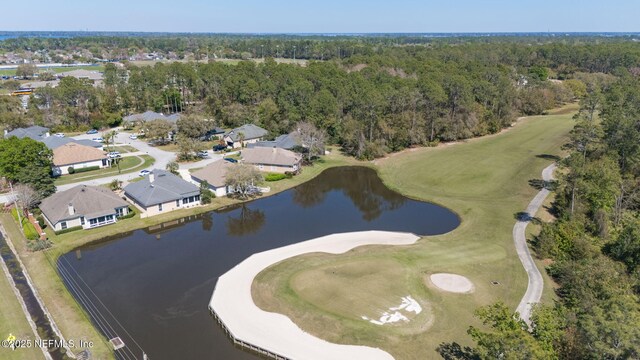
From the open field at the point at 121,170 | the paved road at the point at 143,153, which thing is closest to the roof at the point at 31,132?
the paved road at the point at 143,153

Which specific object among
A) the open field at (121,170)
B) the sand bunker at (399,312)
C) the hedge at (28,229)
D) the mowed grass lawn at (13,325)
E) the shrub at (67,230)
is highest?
the open field at (121,170)

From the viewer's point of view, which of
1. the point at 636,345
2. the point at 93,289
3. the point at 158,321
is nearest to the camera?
the point at 636,345

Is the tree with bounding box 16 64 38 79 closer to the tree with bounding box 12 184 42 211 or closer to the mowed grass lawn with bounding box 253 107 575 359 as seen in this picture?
the tree with bounding box 12 184 42 211

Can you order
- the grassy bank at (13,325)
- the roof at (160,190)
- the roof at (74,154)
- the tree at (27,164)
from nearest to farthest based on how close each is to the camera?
the grassy bank at (13,325) → the roof at (160,190) → the tree at (27,164) → the roof at (74,154)

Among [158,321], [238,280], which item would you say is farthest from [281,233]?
[158,321]

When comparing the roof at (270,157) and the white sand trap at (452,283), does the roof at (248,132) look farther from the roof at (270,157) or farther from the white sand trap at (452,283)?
the white sand trap at (452,283)

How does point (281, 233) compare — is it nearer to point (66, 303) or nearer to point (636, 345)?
point (66, 303)

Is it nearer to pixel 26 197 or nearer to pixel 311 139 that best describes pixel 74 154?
pixel 26 197

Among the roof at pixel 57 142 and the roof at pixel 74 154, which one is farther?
the roof at pixel 57 142
